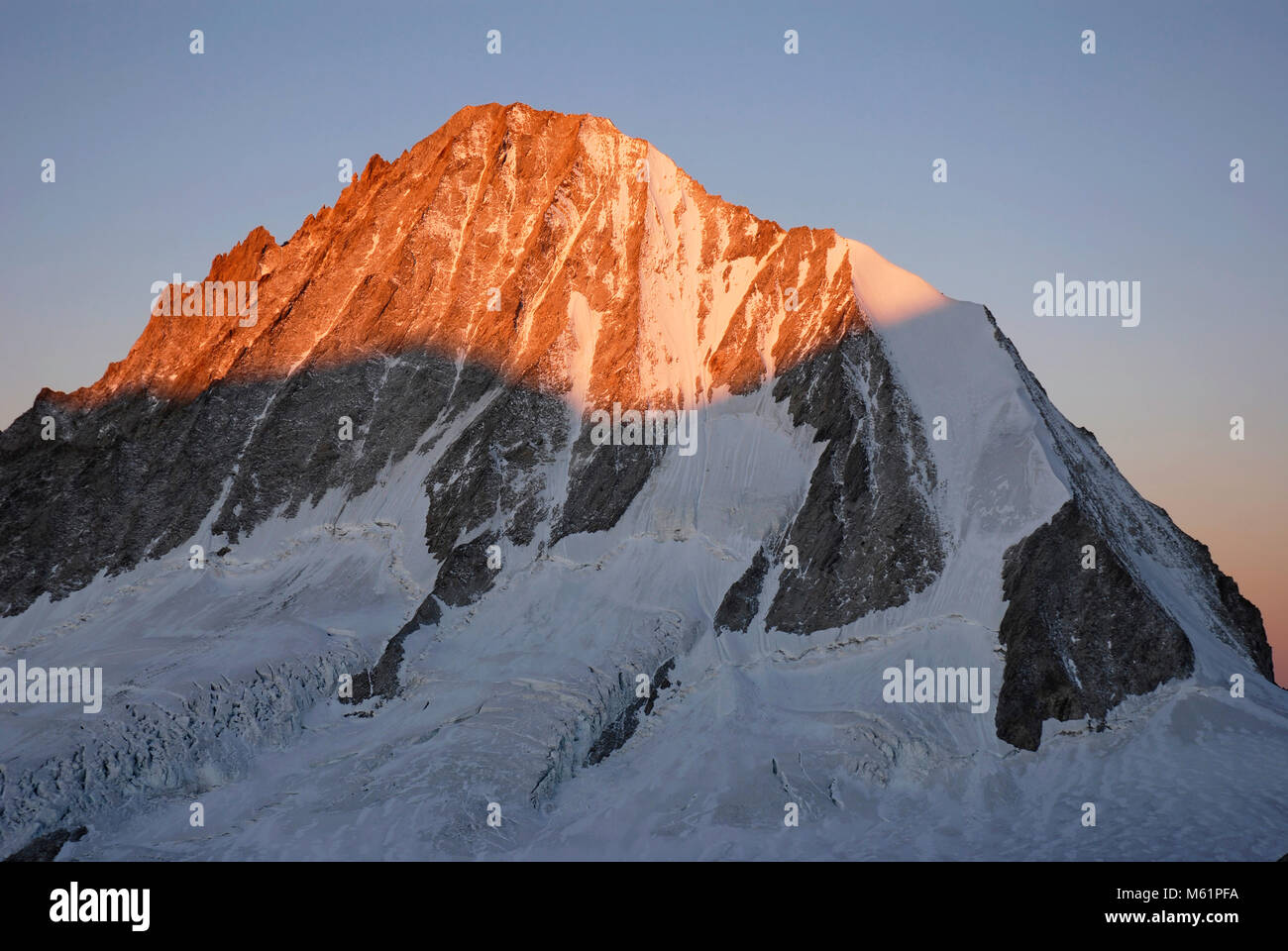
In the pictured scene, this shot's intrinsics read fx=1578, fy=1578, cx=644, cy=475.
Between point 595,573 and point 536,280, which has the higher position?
point 536,280

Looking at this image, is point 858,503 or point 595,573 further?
point 595,573

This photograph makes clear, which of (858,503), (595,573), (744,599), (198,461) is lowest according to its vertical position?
(744,599)

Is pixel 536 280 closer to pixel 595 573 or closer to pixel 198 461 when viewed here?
pixel 198 461

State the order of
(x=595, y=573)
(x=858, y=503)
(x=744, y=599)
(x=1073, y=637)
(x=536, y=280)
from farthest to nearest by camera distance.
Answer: (x=536, y=280)
(x=595, y=573)
(x=858, y=503)
(x=744, y=599)
(x=1073, y=637)

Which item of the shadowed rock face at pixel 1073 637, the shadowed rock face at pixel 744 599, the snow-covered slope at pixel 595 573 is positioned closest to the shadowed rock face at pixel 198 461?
the snow-covered slope at pixel 595 573

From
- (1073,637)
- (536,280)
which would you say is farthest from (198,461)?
(1073,637)

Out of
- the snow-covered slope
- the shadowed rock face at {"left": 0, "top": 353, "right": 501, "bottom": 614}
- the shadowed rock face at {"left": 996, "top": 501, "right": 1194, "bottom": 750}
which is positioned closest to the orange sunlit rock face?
the snow-covered slope

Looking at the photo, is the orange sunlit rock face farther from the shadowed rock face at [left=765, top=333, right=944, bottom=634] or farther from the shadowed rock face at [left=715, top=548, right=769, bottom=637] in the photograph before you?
the shadowed rock face at [left=715, top=548, right=769, bottom=637]
